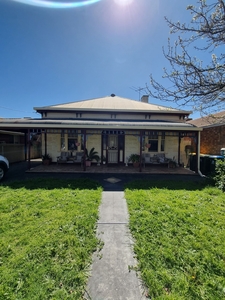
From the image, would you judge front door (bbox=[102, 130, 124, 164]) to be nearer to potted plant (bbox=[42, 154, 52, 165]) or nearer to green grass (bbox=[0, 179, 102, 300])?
potted plant (bbox=[42, 154, 52, 165])

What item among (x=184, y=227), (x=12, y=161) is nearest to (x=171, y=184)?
(x=184, y=227)

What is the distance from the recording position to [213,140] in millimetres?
12156

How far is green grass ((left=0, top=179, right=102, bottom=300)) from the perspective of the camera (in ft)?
6.23

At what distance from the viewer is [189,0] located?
9.93 feet

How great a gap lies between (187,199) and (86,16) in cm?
831

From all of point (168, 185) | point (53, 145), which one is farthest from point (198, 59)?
point (53, 145)

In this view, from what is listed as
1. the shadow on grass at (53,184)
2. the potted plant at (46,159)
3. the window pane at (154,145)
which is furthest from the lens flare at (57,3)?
the window pane at (154,145)

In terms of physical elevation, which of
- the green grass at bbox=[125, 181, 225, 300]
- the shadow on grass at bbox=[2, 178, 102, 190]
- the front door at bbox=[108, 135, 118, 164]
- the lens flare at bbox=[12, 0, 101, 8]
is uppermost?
the lens flare at bbox=[12, 0, 101, 8]

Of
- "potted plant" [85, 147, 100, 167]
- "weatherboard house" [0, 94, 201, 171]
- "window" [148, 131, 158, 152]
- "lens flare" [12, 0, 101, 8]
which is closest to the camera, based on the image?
"lens flare" [12, 0, 101, 8]

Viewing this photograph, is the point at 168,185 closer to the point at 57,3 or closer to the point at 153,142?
the point at 153,142

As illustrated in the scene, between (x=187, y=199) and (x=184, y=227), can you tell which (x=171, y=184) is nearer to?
(x=187, y=199)

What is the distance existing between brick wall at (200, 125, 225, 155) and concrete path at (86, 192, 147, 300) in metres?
11.3

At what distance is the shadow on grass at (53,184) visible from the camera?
578cm

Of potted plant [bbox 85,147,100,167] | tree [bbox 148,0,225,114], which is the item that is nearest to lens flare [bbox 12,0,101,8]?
tree [bbox 148,0,225,114]
